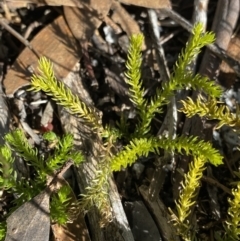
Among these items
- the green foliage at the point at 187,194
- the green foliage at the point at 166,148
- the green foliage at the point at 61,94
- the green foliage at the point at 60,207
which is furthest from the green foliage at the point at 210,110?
the green foliage at the point at 60,207

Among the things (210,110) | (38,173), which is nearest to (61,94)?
(38,173)

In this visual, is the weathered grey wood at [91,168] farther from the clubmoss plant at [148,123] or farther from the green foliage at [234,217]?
the green foliage at [234,217]

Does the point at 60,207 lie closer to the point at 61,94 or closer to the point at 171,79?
the point at 61,94

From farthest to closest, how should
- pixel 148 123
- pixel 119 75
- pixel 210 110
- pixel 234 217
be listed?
pixel 119 75 → pixel 148 123 → pixel 210 110 → pixel 234 217

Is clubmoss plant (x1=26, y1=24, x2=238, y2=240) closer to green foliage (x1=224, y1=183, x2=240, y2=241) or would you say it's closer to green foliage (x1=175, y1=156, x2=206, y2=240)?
green foliage (x1=175, y1=156, x2=206, y2=240)

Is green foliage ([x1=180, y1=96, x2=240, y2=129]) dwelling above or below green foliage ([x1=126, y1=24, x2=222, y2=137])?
below

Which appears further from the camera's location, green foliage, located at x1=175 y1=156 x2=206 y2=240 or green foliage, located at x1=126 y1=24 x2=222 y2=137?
green foliage, located at x1=126 y1=24 x2=222 y2=137

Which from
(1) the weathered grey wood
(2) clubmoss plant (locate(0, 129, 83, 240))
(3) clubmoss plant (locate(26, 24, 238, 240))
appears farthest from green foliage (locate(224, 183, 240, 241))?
(2) clubmoss plant (locate(0, 129, 83, 240))

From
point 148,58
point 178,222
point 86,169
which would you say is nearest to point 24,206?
point 86,169

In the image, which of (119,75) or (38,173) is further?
(119,75)

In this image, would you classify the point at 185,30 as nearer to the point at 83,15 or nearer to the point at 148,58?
the point at 148,58

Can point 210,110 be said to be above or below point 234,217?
above
